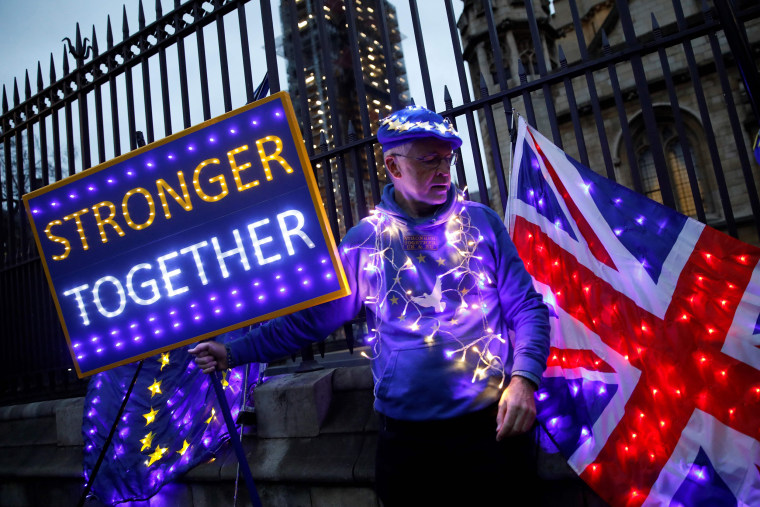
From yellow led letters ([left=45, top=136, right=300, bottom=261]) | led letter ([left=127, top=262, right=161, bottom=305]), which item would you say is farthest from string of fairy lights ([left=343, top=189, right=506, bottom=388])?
led letter ([left=127, top=262, right=161, bottom=305])

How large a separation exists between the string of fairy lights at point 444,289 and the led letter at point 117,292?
1208 millimetres

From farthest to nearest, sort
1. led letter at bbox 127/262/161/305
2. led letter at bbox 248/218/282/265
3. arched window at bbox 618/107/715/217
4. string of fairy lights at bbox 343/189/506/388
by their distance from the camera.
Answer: arched window at bbox 618/107/715/217 < led letter at bbox 127/262/161/305 < led letter at bbox 248/218/282/265 < string of fairy lights at bbox 343/189/506/388

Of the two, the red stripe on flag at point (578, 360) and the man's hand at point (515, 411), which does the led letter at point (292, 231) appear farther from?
the red stripe on flag at point (578, 360)

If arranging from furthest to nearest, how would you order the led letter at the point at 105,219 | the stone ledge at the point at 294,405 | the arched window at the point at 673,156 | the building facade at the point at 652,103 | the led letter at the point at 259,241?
the arched window at the point at 673,156 → the building facade at the point at 652,103 → the stone ledge at the point at 294,405 → the led letter at the point at 105,219 → the led letter at the point at 259,241

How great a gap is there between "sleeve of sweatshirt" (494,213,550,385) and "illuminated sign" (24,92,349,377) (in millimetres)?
701

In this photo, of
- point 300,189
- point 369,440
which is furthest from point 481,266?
point 369,440

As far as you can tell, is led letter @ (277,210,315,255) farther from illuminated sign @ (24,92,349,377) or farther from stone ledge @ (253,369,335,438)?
stone ledge @ (253,369,335,438)

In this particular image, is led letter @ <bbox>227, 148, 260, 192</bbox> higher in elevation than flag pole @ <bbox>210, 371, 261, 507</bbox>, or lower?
higher

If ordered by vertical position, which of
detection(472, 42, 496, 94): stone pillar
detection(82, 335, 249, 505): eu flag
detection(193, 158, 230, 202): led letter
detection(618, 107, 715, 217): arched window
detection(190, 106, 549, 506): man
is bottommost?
detection(82, 335, 249, 505): eu flag

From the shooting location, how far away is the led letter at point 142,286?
7.25 ft

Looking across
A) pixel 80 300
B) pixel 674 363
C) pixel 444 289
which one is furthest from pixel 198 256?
pixel 674 363

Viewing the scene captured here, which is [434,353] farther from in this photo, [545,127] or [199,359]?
[545,127]

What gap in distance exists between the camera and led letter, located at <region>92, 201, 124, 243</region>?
231cm

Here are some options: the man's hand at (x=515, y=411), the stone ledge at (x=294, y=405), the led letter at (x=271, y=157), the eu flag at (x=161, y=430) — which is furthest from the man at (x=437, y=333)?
the eu flag at (x=161, y=430)
